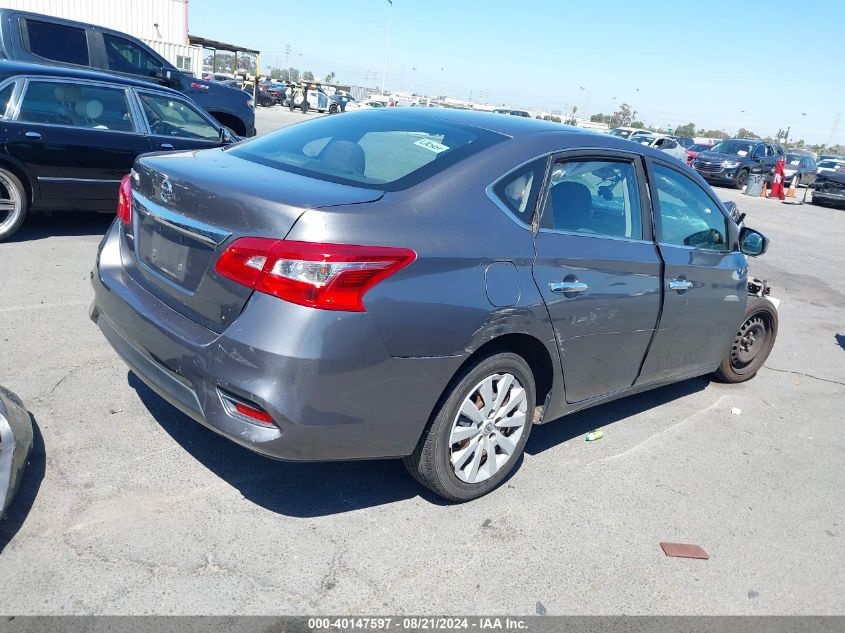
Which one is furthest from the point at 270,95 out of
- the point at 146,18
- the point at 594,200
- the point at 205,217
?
the point at 205,217

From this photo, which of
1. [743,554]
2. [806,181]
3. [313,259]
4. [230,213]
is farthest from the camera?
[806,181]

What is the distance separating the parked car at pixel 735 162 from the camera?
25.3 metres

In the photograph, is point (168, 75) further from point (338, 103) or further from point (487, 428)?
point (338, 103)

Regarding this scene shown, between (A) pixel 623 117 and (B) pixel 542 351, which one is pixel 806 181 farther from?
(A) pixel 623 117

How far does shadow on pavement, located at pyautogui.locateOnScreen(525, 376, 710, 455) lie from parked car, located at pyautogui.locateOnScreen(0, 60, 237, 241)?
5126 millimetres

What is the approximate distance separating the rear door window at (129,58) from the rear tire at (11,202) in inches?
193

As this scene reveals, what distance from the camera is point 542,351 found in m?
3.49

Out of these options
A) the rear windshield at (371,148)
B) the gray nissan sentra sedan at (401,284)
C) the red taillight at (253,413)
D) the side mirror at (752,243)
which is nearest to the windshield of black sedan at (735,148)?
the side mirror at (752,243)

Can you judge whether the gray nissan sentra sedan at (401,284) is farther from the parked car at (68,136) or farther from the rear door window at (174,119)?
the rear door window at (174,119)

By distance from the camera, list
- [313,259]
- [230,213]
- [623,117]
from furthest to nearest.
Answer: [623,117] < [230,213] < [313,259]

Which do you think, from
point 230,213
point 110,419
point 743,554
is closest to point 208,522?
point 110,419

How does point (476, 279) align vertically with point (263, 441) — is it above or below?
above

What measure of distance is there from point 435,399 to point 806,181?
104ft

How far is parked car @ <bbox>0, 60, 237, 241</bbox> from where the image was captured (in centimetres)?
662
